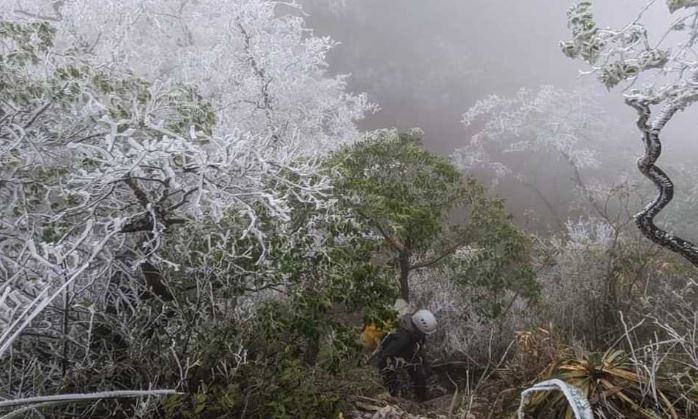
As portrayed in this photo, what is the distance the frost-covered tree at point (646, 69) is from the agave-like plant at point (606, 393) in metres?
0.97

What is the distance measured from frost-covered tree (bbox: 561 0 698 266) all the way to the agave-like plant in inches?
38.2

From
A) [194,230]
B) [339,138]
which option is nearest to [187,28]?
[339,138]

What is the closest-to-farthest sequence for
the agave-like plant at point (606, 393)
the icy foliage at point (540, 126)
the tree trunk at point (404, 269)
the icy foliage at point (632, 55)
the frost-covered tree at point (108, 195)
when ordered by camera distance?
the agave-like plant at point (606, 393) < the frost-covered tree at point (108, 195) < the icy foliage at point (632, 55) < the tree trunk at point (404, 269) < the icy foliage at point (540, 126)

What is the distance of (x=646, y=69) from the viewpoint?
3.26 meters

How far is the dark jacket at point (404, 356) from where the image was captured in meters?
4.78

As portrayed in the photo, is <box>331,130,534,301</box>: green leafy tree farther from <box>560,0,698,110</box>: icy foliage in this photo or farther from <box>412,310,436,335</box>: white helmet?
<box>560,0,698,110</box>: icy foliage

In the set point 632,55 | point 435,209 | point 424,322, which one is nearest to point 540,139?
point 435,209

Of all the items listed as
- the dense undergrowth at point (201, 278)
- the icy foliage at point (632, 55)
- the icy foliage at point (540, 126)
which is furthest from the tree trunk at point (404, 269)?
the icy foliage at point (540, 126)

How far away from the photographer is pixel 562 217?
52.1ft

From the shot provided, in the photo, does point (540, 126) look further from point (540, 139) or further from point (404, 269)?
point (404, 269)

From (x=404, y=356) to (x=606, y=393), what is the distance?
7.37ft

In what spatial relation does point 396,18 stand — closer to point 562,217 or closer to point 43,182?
point 562,217

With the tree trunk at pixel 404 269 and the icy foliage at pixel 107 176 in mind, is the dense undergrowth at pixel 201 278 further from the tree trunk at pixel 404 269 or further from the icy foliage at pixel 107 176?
the tree trunk at pixel 404 269

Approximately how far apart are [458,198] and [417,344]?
1661 mm
